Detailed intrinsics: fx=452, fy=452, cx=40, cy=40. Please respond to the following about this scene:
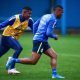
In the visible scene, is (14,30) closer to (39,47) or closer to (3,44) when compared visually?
(3,44)

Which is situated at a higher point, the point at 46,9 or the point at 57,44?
the point at 46,9

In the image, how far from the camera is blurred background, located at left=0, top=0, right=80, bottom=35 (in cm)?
2838

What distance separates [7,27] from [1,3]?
1810 cm

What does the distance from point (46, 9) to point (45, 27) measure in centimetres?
1824

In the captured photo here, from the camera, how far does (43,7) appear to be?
94.3 feet

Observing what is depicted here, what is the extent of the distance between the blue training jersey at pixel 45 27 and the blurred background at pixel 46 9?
17.1 metres

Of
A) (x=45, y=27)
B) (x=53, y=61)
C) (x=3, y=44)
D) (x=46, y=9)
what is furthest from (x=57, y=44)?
(x=45, y=27)

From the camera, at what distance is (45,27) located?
10.4 m

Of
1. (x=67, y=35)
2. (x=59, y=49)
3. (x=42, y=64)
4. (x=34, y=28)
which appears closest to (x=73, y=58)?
(x=42, y=64)

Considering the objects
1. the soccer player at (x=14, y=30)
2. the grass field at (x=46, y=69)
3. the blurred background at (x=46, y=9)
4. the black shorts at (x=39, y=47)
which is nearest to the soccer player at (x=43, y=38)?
the black shorts at (x=39, y=47)

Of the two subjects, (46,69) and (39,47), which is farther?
(46,69)

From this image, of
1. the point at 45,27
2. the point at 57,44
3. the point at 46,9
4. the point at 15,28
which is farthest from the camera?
the point at 46,9

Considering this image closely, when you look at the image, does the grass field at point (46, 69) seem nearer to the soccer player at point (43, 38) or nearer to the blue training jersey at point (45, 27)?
the soccer player at point (43, 38)

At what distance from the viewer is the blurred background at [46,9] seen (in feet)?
93.1
